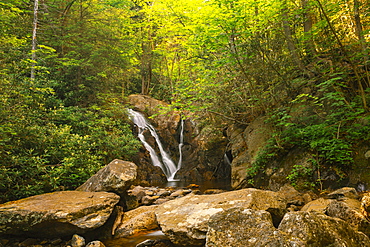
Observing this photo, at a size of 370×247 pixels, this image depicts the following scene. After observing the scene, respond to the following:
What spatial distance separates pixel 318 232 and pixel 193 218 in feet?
6.75

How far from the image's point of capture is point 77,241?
448cm

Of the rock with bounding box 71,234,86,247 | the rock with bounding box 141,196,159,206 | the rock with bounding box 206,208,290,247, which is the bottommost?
the rock with bounding box 141,196,159,206

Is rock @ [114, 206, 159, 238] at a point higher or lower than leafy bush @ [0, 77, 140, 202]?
lower

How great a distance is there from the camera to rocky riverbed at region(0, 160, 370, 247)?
240 centimetres

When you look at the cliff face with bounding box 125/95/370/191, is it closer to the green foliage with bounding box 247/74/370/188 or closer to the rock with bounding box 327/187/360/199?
the green foliage with bounding box 247/74/370/188

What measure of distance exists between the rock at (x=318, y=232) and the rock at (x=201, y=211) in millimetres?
1329

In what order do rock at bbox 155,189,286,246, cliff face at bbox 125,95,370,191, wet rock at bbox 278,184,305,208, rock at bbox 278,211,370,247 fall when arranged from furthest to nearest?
cliff face at bbox 125,95,370,191
wet rock at bbox 278,184,305,208
rock at bbox 155,189,286,246
rock at bbox 278,211,370,247

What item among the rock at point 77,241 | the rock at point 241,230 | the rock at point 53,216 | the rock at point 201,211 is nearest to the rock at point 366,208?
the rock at point 201,211

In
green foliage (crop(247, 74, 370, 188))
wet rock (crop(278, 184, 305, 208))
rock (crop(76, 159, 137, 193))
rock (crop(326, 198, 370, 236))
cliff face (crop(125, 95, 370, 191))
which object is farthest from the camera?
rock (crop(76, 159, 137, 193))

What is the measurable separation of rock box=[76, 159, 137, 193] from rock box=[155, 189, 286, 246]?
1837 millimetres

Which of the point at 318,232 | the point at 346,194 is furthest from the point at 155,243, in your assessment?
the point at 346,194

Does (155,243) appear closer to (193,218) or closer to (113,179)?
(193,218)

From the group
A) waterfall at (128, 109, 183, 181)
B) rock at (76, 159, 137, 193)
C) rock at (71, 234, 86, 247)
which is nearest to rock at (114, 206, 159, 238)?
rock at (71, 234, 86, 247)

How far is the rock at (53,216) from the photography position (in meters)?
4.38
